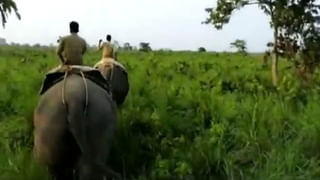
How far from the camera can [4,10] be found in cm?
3262

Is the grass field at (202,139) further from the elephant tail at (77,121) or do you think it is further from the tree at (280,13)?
the tree at (280,13)

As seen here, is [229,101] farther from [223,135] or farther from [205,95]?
[223,135]

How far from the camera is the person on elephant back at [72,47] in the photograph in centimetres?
907

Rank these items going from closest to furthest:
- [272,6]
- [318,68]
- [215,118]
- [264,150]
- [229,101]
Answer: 1. [264,150]
2. [215,118]
3. [229,101]
4. [318,68]
5. [272,6]

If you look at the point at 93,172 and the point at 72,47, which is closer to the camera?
the point at 93,172

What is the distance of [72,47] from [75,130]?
190 cm

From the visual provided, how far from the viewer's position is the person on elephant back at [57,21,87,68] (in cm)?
907

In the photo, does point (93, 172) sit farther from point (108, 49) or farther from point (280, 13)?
point (280, 13)

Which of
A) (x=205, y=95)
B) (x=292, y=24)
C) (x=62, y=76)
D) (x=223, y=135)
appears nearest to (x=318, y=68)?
(x=292, y=24)

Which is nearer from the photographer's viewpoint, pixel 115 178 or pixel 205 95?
pixel 115 178

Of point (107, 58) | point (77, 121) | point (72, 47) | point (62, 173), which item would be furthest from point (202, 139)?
point (107, 58)

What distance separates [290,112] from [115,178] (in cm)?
392

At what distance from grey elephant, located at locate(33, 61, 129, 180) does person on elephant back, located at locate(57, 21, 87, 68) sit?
3.57 ft

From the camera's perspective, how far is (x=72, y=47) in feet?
29.9
